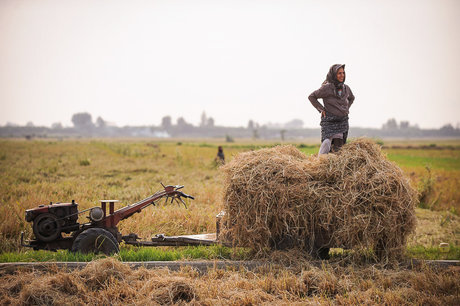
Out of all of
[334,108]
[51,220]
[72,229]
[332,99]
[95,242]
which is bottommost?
[95,242]

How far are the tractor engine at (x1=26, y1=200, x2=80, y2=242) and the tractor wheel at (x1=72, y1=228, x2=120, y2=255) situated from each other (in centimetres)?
31

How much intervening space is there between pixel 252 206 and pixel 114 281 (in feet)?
6.99

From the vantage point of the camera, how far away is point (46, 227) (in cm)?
524

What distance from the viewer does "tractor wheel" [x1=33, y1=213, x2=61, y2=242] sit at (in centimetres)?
516

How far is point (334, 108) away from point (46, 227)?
514cm

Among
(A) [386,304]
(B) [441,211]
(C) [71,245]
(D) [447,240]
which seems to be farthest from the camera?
(B) [441,211]

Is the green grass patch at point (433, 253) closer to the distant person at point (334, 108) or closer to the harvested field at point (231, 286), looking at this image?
the harvested field at point (231, 286)

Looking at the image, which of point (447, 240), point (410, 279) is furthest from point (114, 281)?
point (447, 240)

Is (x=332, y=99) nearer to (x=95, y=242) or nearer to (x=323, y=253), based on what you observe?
(x=323, y=253)

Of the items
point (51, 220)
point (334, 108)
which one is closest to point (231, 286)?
point (51, 220)

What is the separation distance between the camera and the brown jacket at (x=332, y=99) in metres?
6.07

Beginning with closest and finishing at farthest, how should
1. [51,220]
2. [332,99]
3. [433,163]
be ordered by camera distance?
[51,220] < [332,99] < [433,163]

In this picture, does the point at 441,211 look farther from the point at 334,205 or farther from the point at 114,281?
the point at 114,281

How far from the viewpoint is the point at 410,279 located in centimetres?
448
